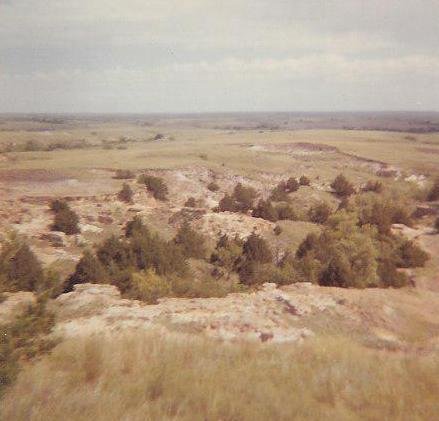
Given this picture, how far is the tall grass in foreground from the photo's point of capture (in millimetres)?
4090

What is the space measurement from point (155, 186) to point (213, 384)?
25.2 m

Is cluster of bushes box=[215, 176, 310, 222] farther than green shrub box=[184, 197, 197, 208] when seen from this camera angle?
No

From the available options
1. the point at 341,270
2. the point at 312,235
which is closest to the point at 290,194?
the point at 312,235

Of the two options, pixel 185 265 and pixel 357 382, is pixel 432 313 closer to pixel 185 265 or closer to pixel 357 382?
pixel 185 265

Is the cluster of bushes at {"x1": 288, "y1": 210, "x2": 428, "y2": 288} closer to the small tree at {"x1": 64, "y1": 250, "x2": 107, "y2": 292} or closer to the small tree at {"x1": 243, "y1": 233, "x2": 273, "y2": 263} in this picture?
the small tree at {"x1": 243, "y1": 233, "x2": 273, "y2": 263}

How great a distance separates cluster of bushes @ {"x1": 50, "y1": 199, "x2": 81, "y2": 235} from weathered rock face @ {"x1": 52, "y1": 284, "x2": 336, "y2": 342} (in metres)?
8.41

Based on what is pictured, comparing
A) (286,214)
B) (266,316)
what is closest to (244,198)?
(286,214)

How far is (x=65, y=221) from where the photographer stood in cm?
1986

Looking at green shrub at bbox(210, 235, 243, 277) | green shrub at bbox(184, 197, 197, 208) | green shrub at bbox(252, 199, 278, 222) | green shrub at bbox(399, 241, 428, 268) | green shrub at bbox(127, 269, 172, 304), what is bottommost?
green shrub at bbox(184, 197, 197, 208)

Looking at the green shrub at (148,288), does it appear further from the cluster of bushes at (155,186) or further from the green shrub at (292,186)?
the green shrub at (292,186)

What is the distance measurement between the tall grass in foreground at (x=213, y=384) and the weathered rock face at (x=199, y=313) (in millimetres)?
2137

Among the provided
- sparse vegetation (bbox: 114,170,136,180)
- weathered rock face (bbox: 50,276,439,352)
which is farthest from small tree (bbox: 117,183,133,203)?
weathered rock face (bbox: 50,276,439,352)

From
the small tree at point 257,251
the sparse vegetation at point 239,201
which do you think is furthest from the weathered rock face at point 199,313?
the sparse vegetation at point 239,201

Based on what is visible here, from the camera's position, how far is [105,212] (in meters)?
23.3
